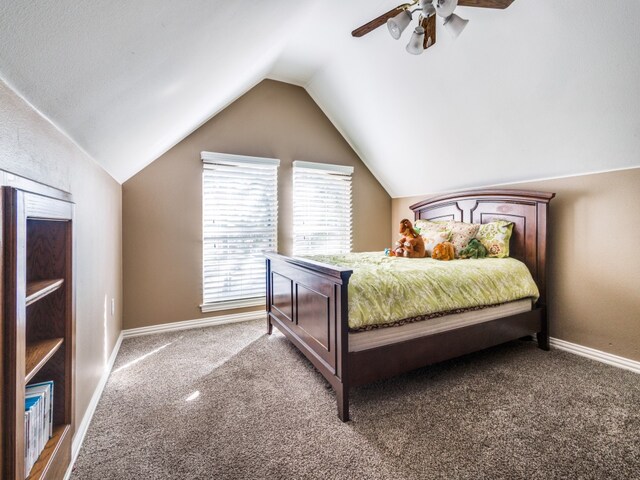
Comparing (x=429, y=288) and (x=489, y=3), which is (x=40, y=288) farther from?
(x=489, y=3)

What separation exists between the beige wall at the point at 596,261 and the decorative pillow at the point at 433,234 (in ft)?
3.04

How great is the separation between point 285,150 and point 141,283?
2224 mm

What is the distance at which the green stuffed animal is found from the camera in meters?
2.91

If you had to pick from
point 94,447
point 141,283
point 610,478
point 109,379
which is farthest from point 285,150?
point 610,478

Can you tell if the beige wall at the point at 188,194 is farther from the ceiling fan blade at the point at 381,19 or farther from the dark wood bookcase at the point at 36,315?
the dark wood bookcase at the point at 36,315

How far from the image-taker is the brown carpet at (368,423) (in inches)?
54.3

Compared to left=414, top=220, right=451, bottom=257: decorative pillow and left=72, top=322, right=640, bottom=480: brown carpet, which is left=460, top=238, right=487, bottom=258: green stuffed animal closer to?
left=414, top=220, right=451, bottom=257: decorative pillow

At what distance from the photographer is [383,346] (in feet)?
6.09

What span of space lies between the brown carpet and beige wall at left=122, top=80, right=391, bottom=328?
2.62ft

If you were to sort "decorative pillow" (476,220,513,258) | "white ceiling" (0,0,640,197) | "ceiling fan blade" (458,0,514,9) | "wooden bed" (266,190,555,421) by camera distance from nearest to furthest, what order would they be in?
"white ceiling" (0,0,640,197), "ceiling fan blade" (458,0,514,9), "wooden bed" (266,190,555,421), "decorative pillow" (476,220,513,258)

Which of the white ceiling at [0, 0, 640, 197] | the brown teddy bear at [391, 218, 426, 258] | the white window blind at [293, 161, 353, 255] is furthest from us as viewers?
Result: the white window blind at [293, 161, 353, 255]

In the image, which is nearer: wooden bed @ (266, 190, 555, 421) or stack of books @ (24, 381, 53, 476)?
stack of books @ (24, 381, 53, 476)

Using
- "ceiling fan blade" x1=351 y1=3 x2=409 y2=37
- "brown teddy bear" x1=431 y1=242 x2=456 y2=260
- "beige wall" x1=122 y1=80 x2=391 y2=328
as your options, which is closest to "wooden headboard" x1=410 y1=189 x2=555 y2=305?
"brown teddy bear" x1=431 y1=242 x2=456 y2=260

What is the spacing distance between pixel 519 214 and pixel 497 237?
1.02 ft
